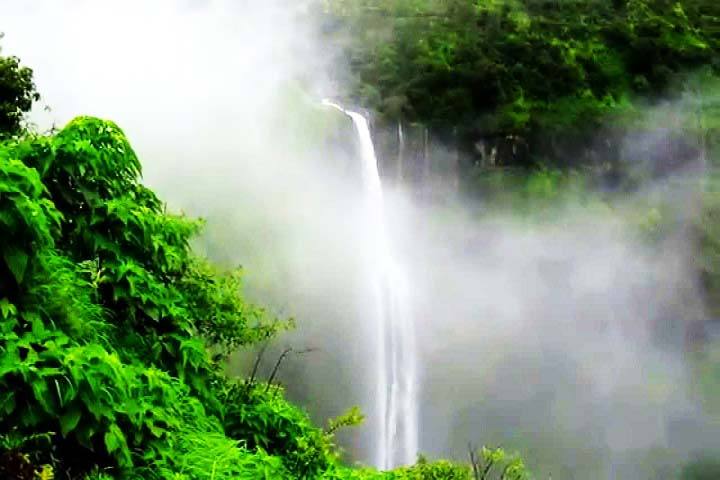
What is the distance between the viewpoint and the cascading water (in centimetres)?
2175

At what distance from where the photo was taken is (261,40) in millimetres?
40938

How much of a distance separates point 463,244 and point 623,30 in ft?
45.3

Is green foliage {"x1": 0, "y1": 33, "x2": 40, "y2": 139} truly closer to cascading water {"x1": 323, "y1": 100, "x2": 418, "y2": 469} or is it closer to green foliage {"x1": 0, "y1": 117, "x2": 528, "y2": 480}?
green foliage {"x1": 0, "y1": 117, "x2": 528, "y2": 480}

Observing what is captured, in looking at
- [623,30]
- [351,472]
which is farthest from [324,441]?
[623,30]

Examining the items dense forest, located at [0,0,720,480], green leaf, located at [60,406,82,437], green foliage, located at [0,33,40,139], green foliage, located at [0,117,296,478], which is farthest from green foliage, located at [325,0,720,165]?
green leaf, located at [60,406,82,437]

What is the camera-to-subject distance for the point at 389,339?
24.2 metres

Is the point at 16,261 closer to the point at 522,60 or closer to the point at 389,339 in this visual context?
the point at 389,339

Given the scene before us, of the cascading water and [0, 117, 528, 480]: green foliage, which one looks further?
the cascading water

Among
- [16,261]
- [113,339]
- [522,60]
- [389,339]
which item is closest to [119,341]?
[113,339]

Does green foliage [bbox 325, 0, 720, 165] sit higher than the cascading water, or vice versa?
green foliage [bbox 325, 0, 720, 165]

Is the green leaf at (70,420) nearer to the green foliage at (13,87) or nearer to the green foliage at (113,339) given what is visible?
the green foliage at (113,339)

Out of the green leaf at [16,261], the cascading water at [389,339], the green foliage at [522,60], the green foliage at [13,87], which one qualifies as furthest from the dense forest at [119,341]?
the green foliage at [522,60]

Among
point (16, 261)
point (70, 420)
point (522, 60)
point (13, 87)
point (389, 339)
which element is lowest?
point (70, 420)

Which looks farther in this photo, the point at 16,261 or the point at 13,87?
the point at 13,87
